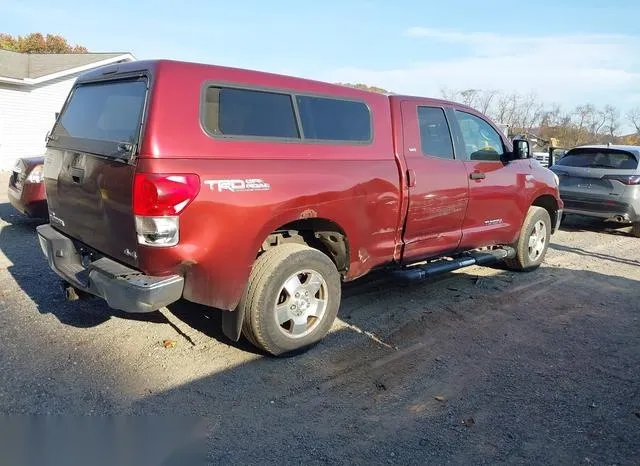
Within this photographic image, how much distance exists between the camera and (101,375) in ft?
11.8

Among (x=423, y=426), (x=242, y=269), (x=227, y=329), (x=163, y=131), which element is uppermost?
(x=163, y=131)

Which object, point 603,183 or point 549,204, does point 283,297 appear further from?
point 603,183

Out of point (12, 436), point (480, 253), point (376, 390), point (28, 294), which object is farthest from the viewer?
point (480, 253)

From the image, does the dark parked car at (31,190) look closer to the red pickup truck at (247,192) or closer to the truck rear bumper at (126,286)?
the red pickup truck at (247,192)

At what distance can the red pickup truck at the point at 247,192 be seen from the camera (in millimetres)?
3297

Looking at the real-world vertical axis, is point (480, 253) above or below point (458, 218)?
below

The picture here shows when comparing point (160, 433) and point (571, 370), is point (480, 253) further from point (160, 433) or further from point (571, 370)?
point (160, 433)

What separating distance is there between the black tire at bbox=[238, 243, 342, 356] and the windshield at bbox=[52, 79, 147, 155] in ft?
4.21

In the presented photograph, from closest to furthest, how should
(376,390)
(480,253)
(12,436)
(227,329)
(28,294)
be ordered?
(12,436) → (376,390) → (227,329) → (28,294) → (480,253)

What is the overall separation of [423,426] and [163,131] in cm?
243

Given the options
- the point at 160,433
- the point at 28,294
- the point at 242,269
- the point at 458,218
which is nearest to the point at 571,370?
the point at 458,218

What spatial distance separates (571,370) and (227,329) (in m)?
2.64

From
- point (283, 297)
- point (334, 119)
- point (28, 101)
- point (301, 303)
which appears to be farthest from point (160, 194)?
point (28, 101)

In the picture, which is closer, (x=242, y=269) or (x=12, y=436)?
(x=12, y=436)
